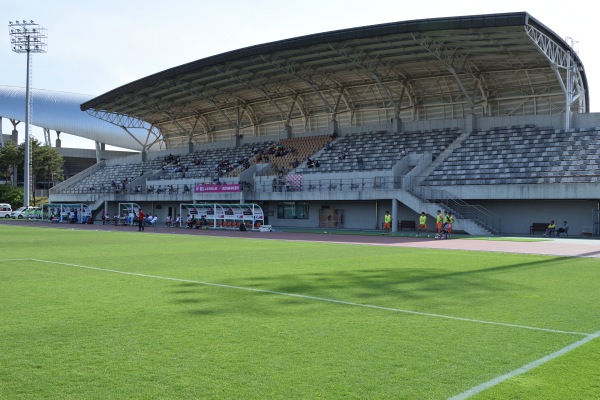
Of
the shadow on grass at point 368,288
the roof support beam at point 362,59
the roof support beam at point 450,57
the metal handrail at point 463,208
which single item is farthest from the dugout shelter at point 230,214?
the shadow on grass at point 368,288

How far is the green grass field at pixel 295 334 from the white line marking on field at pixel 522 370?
0.02m

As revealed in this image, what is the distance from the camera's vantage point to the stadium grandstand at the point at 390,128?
41.9 m

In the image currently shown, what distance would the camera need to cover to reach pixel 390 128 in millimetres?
59281

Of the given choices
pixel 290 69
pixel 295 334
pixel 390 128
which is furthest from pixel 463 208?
pixel 295 334

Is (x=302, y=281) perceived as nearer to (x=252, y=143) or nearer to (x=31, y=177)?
(x=252, y=143)

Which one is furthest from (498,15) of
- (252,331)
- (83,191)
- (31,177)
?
(31,177)

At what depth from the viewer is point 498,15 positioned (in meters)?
39.9

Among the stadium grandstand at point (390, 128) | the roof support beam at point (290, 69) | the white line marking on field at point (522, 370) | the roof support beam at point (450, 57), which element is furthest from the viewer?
the roof support beam at point (290, 69)

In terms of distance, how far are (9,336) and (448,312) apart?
6649 mm

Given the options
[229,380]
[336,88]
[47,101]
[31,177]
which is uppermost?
[47,101]

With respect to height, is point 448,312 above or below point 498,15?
below

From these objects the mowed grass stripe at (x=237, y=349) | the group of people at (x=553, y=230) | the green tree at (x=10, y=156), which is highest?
the green tree at (x=10, y=156)

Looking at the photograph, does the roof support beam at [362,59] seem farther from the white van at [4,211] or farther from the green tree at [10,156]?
the green tree at [10,156]

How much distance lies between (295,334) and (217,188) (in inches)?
1891
